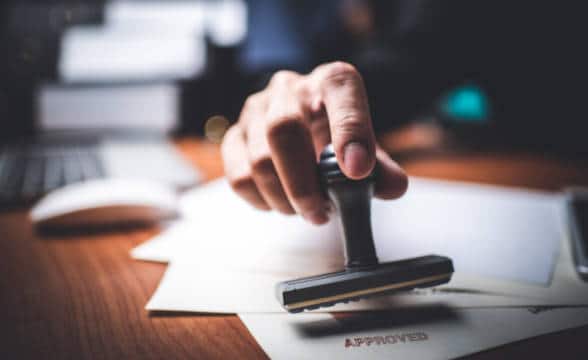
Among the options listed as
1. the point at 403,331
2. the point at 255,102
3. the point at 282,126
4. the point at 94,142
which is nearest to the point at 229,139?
the point at 255,102

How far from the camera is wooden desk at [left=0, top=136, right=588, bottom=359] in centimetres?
28

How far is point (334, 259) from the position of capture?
408 millimetres

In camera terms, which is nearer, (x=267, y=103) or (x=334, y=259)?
(x=334, y=259)

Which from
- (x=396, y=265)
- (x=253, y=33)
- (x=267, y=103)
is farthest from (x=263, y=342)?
(x=253, y=33)

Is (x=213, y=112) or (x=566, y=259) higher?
(x=213, y=112)

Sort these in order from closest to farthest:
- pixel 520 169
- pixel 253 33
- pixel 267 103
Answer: pixel 267 103
pixel 520 169
pixel 253 33

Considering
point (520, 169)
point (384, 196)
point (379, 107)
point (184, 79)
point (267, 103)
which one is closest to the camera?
point (384, 196)

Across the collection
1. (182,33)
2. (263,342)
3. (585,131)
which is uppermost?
(182,33)

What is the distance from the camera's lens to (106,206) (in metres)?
0.50

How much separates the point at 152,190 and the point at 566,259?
47 cm

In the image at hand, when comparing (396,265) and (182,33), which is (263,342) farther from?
(182,33)

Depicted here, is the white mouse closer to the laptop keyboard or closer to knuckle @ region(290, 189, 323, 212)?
the laptop keyboard

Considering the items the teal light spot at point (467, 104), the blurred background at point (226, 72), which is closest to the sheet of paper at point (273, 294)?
the blurred background at point (226, 72)

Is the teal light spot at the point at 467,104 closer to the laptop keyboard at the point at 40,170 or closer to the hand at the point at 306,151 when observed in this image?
the hand at the point at 306,151
